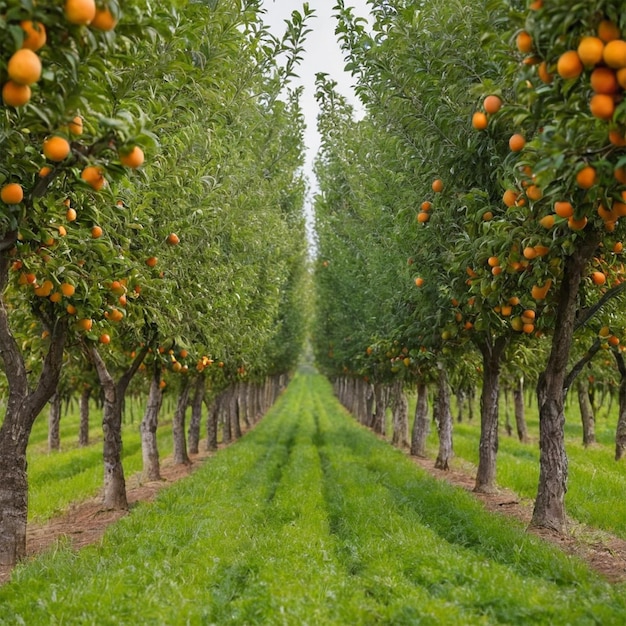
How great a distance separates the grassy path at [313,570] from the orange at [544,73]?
15.2 ft

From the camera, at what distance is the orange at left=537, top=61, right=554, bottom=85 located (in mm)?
4324

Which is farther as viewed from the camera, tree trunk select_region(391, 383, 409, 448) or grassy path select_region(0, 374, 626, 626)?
tree trunk select_region(391, 383, 409, 448)

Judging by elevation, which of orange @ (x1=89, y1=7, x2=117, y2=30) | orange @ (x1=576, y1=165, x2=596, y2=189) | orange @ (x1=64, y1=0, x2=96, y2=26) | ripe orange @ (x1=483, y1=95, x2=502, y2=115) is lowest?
orange @ (x1=576, y1=165, x2=596, y2=189)

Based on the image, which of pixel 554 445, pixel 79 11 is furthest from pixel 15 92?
pixel 554 445

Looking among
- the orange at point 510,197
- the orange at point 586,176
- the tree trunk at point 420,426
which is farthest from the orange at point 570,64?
the tree trunk at point 420,426

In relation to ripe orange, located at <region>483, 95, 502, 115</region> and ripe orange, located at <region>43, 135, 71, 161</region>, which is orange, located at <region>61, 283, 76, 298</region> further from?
ripe orange, located at <region>483, 95, 502, 115</region>

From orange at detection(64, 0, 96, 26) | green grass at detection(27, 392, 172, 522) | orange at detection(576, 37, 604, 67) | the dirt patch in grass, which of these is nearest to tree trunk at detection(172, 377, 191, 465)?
green grass at detection(27, 392, 172, 522)

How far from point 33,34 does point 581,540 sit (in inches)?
363

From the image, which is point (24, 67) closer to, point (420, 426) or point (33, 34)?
point (33, 34)

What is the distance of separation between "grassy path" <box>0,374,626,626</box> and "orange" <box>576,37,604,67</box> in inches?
183

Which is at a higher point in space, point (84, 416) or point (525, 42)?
point (525, 42)

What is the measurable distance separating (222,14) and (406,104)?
2999 mm

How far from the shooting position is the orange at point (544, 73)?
4.32 m

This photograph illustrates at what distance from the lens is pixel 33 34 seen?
3.55 meters
